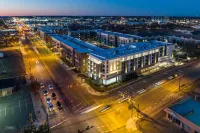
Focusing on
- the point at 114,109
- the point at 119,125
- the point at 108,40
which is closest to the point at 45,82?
the point at 114,109

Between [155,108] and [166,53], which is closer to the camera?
[155,108]

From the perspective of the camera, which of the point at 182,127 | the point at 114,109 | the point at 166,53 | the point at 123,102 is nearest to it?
the point at 182,127

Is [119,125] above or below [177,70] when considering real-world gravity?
below

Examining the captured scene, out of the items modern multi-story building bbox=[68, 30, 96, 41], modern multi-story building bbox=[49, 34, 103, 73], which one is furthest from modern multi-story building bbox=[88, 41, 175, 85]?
modern multi-story building bbox=[68, 30, 96, 41]

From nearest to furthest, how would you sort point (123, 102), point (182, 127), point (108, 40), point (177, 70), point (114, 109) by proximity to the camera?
point (182, 127) → point (114, 109) → point (123, 102) → point (177, 70) → point (108, 40)

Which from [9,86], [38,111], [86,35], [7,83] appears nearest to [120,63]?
[38,111]

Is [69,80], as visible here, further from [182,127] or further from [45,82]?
[182,127]

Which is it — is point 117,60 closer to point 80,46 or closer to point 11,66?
point 80,46

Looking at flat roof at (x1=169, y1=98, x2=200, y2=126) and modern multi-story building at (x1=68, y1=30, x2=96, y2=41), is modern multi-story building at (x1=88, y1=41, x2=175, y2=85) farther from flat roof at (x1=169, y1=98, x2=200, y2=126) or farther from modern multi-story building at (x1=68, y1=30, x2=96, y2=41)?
modern multi-story building at (x1=68, y1=30, x2=96, y2=41)
